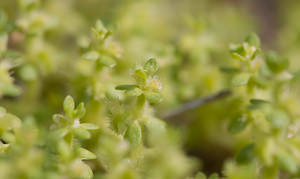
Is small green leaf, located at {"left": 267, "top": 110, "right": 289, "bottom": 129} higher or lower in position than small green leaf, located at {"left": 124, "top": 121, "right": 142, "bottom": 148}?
higher

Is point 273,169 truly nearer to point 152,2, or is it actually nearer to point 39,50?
point 39,50

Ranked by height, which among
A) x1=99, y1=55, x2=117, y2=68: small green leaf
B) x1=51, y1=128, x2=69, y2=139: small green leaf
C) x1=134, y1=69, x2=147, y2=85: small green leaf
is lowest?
x1=51, y1=128, x2=69, y2=139: small green leaf

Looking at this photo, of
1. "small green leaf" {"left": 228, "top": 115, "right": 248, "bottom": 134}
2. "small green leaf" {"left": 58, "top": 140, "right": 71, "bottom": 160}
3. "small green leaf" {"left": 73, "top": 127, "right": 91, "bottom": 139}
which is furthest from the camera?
"small green leaf" {"left": 228, "top": 115, "right": 248, "bottom": 134}

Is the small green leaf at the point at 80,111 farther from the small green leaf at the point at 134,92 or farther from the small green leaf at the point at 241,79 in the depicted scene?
the small green leaf at the point at 241,79

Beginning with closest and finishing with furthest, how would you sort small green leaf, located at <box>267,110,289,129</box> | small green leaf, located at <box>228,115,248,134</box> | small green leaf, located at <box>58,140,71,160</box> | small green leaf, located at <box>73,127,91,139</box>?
small green leaf, located at <box>58,140,71,160</box>, small green leaf, located at <box>73,127,91,139</box>, small green leaf, located at <box>267,110,289,129</box>, small green leaf, located at <box>228,115,248,134</box>

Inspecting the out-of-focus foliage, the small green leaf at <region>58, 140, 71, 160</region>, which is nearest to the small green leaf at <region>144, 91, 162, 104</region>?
the out-of-focus foliage

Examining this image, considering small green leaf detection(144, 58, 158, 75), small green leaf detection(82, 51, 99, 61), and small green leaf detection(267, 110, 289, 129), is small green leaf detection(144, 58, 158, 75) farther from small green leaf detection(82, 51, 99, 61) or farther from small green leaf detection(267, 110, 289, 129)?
small green leaf detection(267, 110, 289, 129)

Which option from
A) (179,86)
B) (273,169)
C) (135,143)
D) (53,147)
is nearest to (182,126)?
(179,86)

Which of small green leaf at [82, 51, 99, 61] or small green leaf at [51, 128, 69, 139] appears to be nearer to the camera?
small green leaf at [51, 128, 69, 139]

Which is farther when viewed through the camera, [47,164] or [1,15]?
[1,15]
